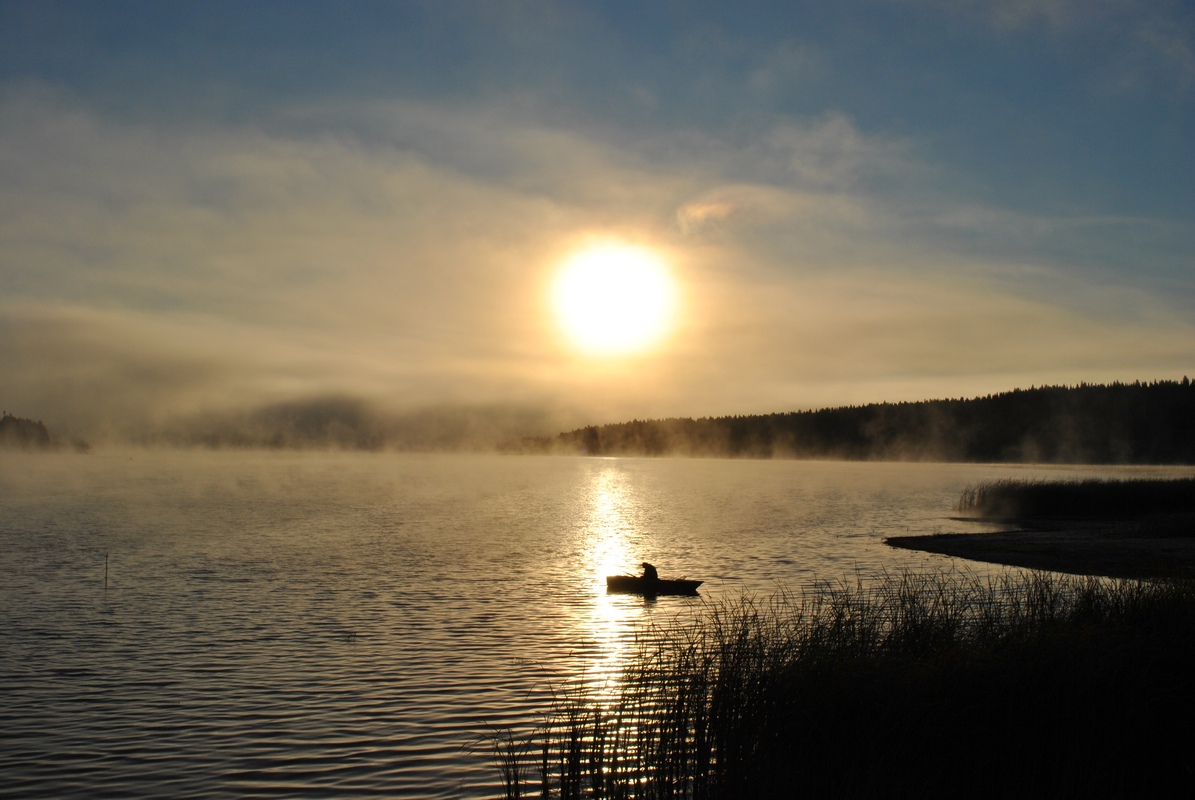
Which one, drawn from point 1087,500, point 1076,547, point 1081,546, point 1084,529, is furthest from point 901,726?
point 1087,500

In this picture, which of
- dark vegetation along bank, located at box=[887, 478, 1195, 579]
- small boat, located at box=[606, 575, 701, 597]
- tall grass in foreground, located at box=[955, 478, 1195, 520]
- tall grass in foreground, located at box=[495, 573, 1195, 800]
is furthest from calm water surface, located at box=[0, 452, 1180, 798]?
tall grass in foreground, located at box=[955, 478, 1195, 520]

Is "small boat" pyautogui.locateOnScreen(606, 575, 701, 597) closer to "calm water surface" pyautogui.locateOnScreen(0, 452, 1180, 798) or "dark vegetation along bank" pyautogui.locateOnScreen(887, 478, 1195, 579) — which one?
"calm water surface" pyautogui.locateOnScreen(0, 452, 1180, 798)

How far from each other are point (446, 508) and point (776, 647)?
67400 millimetres

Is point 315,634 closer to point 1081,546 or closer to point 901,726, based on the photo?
point 901,726

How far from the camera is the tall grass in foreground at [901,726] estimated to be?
10125 mm

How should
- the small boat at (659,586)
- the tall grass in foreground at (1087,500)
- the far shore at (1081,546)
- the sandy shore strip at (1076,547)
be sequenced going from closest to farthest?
1. the small boat at (659,586)
2. the sandy shore strip at (1076,547)
3. the far shore at (1081,546)
4. the tall grass in foreground at (1087,500)

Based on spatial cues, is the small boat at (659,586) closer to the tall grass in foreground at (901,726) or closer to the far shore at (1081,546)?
the far shore at (1081,546)

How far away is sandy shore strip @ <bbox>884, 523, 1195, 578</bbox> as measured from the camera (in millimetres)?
32406

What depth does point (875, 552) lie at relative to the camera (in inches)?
1614

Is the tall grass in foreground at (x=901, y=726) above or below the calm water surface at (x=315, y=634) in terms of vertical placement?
above

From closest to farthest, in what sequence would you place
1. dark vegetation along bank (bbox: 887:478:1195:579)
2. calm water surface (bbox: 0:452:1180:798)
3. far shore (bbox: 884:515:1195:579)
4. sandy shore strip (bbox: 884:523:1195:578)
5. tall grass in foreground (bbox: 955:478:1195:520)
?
calm water surface (bbox: 0:452:1180:798), sandy shore strip (bbox: 884:523:1195:578), far shore (bbox: 884:515:1195:579), dark vegetation along bank (bbox: 887:478:1195:579), tall grass in foreground (bbox: 955:478:1195:520)

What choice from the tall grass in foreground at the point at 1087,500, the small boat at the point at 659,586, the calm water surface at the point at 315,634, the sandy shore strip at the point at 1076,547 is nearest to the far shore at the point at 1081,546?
the sandy shore strip at the point at 1076,547

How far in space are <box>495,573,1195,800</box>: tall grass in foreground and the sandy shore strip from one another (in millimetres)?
19226

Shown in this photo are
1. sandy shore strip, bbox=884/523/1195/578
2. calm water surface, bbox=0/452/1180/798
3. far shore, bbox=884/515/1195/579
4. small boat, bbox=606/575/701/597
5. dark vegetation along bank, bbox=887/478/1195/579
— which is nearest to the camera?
calm water surface, bbox=0/452/1180/798
